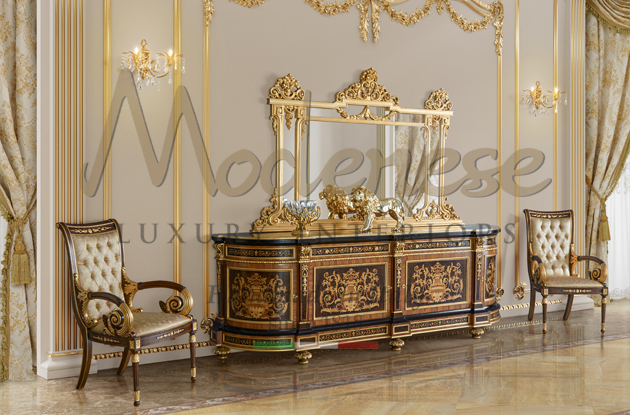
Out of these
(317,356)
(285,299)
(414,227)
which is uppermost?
(414,227)

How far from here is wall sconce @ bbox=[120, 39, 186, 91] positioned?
409cm

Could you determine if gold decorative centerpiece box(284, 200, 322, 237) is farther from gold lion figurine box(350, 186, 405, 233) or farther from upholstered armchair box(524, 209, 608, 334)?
upholstered armchair box(524, 209, 608, 334)

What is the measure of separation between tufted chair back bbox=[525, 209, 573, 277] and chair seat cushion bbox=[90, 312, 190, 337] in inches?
137

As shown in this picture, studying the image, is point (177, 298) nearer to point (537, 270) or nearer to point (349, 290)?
point (349, 290)

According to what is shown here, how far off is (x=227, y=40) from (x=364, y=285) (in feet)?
7.13

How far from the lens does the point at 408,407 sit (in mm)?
3334

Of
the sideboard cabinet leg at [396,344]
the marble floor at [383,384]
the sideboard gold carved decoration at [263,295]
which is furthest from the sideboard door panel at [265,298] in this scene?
the sideboard cabinet leg at [396,344]

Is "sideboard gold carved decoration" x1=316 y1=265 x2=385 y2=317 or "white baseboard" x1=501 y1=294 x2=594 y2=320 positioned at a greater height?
"sideboard gold carved decoration" x1=316 y1=265 x2=385 y2=317

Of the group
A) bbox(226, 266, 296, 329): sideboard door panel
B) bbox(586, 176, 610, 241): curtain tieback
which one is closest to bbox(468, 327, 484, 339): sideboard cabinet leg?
bbox(226, 266, 296, 329): sideboard door panel

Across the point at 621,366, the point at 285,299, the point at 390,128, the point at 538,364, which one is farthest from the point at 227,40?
the point at 621,366

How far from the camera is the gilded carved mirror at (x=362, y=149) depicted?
15.2 feet

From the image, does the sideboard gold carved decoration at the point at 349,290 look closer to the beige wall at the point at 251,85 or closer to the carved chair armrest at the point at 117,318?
the beige wall at the point at 251,85

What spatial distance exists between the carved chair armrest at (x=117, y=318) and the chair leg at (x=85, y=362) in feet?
0.70

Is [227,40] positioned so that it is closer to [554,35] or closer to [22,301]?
[22,301]
